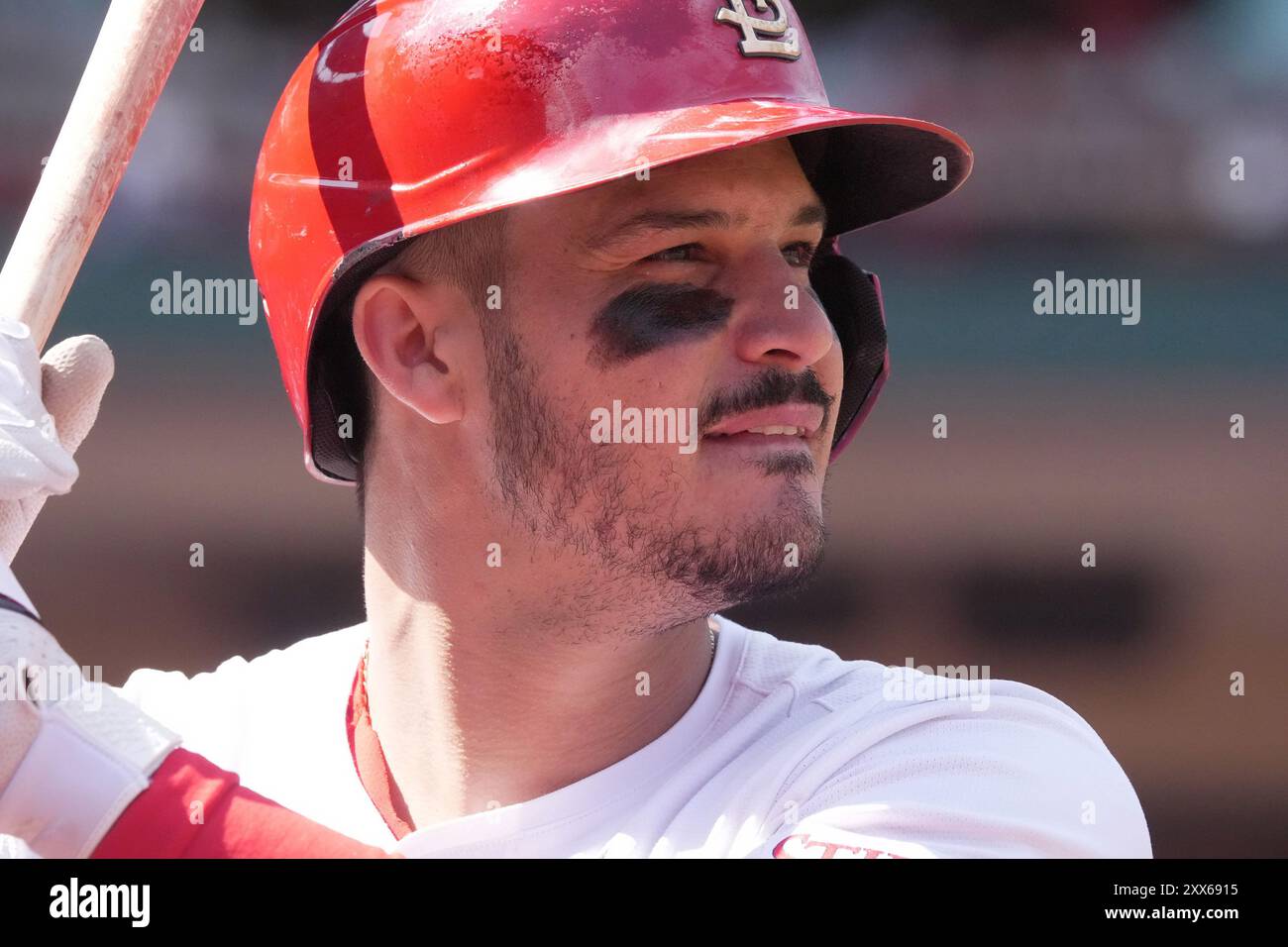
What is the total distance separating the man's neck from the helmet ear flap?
0.41 metres

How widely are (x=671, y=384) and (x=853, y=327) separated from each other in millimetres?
453

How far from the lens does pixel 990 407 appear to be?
12.3 feet

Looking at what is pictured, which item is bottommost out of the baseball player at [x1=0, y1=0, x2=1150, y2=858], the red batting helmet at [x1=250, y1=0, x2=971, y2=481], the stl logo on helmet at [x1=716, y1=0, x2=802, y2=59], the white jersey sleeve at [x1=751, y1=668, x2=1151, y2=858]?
the white jersey sleeve at [x1=751, y1=668, x2=1151, y2=858]

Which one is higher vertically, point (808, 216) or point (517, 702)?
point (808, 216)

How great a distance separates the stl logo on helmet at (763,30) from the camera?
1.77 m

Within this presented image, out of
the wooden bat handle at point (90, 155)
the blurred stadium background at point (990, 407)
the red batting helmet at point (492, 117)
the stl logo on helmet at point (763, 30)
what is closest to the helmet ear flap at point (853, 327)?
the red batting helmet at point (492, 117)

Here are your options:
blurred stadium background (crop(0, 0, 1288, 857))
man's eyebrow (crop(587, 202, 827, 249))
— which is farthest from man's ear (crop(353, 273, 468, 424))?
blurred stadium background (crop(0, 0, 1288, 857))

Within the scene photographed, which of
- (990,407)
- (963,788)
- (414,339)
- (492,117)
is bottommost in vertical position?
(963,788)

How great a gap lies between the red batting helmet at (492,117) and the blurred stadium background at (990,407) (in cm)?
183

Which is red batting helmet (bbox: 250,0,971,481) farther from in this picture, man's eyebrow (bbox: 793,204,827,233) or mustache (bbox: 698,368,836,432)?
mustache (bbox: 698,368,836,432)

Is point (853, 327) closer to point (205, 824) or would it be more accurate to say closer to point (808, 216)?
point (808, 216)

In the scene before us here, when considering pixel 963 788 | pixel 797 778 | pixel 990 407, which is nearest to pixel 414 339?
pixel 797 778

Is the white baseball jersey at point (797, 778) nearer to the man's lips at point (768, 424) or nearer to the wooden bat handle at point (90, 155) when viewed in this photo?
the man's lips at point (768, 424)

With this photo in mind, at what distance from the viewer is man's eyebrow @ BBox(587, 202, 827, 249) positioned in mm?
1648
